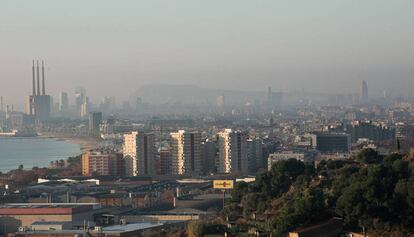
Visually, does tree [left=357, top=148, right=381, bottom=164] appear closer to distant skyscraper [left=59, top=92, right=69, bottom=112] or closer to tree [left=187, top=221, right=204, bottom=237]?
tree [left=187, top=221, right=204, bottom=237]

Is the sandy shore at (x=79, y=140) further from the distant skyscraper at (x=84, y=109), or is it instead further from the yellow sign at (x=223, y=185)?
the yellow sign at (x=223, y=185)

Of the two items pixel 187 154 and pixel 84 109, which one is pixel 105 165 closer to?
pixel 187 154

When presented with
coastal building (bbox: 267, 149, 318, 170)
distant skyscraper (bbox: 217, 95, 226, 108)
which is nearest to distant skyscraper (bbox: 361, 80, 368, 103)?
distant skyscraper (bbox: 217, 95, 226, 108)

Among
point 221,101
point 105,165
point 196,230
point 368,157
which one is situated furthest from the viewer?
point 221,101

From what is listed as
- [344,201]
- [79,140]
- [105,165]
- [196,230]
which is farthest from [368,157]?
[79,140]

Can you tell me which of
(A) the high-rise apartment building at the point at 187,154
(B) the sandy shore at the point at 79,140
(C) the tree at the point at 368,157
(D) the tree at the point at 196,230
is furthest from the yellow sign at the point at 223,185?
(B) the sandy shore at the point at 79,140
